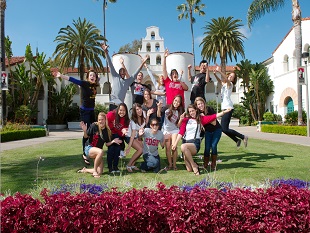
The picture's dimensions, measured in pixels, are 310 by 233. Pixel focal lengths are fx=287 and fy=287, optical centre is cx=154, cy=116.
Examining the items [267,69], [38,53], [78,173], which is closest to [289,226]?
[78,173]

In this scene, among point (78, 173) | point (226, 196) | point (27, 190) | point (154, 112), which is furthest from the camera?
point (154, 112)

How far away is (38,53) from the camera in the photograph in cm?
3191

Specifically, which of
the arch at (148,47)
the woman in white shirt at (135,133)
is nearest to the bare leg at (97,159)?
the woman in white shirt at (135,133)

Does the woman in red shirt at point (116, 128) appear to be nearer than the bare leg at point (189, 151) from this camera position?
No

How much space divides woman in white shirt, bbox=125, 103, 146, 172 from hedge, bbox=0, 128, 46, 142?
10762 millimetres

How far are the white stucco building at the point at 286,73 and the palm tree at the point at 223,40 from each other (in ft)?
14.7

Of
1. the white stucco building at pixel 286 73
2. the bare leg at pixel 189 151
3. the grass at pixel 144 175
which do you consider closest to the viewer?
the grass at pixel 144 175

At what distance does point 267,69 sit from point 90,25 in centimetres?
2202

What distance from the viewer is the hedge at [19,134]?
593 inches

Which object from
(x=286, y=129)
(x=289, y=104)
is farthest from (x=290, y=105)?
(x=286, y=129)

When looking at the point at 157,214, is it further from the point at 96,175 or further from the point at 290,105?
the point at 290,105

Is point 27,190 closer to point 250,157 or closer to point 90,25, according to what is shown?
point 250,157

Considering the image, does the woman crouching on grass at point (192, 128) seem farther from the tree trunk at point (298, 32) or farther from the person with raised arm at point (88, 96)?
the tree trunk at point (298, 32)

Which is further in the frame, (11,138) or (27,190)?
(11,138)
